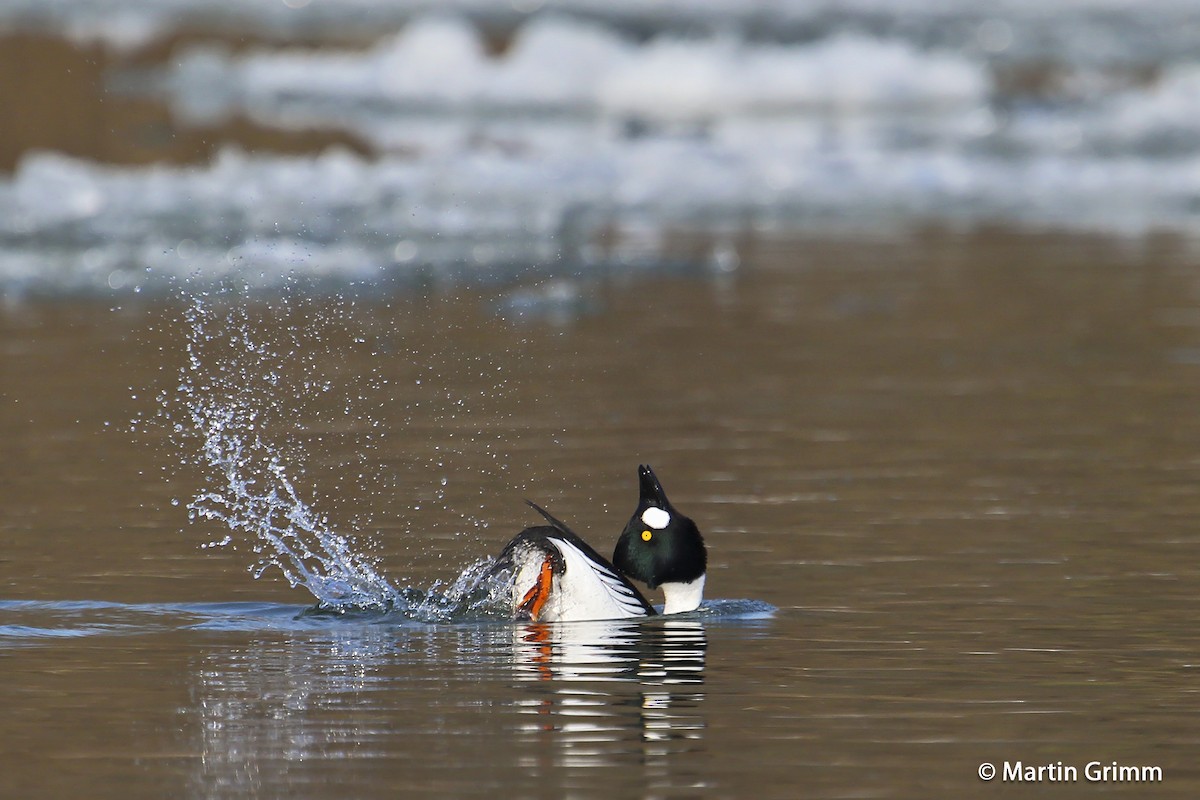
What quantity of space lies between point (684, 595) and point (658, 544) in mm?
197

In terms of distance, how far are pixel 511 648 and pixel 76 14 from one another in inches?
1535

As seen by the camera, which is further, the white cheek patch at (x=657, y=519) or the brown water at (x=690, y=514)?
the white cheek patch at (x=657, y=519)

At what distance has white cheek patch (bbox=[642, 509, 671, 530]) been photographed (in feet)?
22.2

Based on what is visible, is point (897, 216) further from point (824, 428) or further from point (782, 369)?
point (824, 428)

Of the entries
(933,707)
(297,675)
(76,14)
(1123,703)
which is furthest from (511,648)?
(76,14)

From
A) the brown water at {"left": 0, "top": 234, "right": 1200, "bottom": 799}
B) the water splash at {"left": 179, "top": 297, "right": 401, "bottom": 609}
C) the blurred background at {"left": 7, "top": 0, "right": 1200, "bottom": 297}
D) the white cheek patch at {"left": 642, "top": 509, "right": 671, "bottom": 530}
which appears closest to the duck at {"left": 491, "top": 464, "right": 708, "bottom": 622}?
the white cheek patch at {"left": 642, "top": 509, "right": 671, "bottom": 530}

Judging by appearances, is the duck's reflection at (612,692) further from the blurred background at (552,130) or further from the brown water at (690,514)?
the blurred background at (552,130)

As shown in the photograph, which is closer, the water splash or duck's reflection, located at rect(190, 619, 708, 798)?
duck's reflection, located at rect(190, 619, 708, 798)

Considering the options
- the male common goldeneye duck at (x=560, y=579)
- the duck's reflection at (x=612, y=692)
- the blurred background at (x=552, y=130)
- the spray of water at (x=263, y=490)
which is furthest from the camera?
the blurred background at (x=552, y=130)

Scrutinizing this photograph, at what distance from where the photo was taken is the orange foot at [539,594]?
6.59 metres

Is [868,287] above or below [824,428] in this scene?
above

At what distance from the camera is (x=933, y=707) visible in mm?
5473

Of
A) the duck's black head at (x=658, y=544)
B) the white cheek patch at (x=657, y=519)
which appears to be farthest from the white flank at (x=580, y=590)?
the white cheek patch at (x=657, y=519)

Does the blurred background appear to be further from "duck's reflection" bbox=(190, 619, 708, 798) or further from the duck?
"duck's reflection" bbox=(190, 619, 708, 798)
